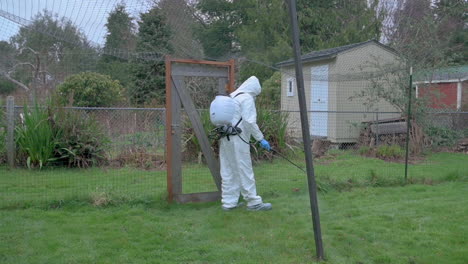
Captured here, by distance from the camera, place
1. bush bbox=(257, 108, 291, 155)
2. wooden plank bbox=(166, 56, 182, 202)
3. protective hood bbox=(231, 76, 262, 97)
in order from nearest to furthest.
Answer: protective hood bbox=(231, 76, 262, 97) < wooden plank bbox=(166, 56, 182, 202) < bush bbox=(257, 108, 291, 155)

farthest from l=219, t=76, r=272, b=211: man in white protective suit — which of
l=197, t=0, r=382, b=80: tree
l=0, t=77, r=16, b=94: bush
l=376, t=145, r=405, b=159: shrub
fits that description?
l=0, t=77, r=16, b=94: bush

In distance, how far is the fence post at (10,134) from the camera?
26.9 ft

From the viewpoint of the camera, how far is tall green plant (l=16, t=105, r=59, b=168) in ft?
26.6

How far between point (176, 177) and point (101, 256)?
203cm

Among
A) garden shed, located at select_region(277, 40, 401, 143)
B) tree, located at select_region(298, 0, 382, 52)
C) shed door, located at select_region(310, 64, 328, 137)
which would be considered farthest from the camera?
tree, located at select_region(298, 0, 382, 52)

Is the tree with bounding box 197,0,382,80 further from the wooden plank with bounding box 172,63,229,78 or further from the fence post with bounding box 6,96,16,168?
the wooden plank with bounding box 172,63,229,78

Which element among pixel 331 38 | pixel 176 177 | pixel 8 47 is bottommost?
pixel 176 177

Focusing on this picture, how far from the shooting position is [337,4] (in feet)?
76.6

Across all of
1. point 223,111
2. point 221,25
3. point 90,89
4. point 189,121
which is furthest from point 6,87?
point 223,111

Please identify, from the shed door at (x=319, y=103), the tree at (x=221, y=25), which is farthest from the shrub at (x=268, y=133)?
the tree at (x=221, y=25)

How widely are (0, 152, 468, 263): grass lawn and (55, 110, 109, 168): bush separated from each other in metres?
0.59

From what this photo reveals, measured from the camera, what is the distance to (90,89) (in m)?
15.6

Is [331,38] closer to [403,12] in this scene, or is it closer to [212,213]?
[403,12]

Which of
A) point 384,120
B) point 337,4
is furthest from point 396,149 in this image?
point 337,4
